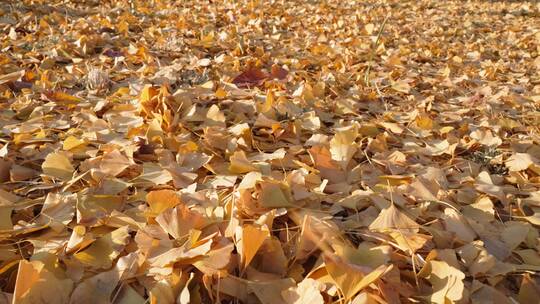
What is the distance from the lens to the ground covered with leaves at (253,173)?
577 millimetres

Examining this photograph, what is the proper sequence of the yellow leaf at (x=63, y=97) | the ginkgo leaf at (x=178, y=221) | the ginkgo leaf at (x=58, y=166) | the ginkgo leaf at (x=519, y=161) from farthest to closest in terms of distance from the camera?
the yellow leaf at (x=63, y=97) < the ginkgo leaf at (x=519, y=161) < the ginkgo leaf at (x=58, y=166) < the ginkgo leaf at (x=178, y=221)

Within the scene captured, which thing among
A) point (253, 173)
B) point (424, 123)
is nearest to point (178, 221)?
point (253, 173)

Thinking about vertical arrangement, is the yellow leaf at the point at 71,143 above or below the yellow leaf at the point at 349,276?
below

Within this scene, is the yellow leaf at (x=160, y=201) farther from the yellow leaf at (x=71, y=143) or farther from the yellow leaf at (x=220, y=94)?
the yellow leaf at (x=220, y=94)

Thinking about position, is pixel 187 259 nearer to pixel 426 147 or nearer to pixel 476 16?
pixel 426 147

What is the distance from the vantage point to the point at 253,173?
2.51 feet

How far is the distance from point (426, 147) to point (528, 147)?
287 millimetres

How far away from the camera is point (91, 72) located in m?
1.24

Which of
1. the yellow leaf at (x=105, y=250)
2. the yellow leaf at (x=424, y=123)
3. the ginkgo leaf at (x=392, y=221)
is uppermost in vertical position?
the ginkgo leaf at (x=392, y=221)

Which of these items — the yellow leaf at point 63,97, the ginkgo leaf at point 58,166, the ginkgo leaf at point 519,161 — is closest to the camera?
the ginkgo leaf at point 58,166

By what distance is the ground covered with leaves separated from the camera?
577 mm

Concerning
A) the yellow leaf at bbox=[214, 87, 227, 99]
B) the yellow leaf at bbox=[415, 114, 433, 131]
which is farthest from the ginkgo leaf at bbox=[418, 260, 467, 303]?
the yellow leaf at bbox=[214, 87, 227, 99]

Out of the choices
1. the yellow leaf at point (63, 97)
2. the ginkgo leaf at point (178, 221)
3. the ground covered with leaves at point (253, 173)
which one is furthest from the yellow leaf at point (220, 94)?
the ginkgo leaf at point (178, 221)

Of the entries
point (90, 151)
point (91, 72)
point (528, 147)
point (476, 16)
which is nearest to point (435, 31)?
point (476, 16)
